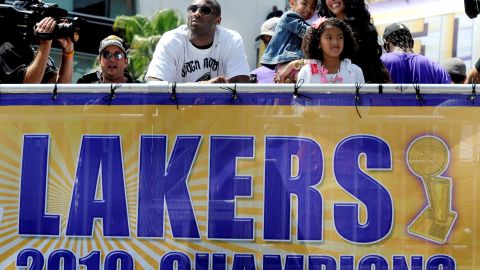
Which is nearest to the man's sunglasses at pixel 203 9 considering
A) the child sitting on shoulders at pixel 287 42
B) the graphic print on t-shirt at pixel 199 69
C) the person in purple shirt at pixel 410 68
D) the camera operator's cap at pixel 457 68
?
the graphic print on t-shirt at pixel 199 69

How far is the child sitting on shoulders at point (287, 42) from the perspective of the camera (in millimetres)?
6434

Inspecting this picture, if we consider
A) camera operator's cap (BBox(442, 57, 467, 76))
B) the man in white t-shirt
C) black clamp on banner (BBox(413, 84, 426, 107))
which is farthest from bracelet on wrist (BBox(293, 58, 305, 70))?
camera operator's cap (BBox(442, 57, 467, 76))

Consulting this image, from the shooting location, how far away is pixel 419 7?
10703mm

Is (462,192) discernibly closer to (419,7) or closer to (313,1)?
(313,1)

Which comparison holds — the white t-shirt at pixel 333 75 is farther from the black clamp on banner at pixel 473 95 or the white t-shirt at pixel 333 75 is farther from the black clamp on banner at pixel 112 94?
the black clamp on banner at pixel 112 94

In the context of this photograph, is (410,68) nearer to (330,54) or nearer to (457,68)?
(330,54)

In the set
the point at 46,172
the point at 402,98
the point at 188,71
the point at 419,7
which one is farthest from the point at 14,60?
the point at 419,7

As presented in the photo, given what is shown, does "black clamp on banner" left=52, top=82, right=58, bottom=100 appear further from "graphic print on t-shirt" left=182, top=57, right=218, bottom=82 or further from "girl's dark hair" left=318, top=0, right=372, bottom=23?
"girl's dark hair" left=318, top=0, right=372, bottom=23

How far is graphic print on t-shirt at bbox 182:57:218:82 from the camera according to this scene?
5.72 m

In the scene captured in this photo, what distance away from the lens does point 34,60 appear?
239 inches

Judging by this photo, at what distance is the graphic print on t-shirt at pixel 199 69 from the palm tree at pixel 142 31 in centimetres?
2359

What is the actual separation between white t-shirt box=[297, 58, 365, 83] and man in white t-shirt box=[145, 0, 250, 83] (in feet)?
1.20

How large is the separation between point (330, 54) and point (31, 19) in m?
1.94

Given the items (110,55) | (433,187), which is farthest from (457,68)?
(433,187)
